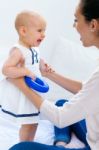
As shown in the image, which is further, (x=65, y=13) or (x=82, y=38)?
(x=65, y=13)

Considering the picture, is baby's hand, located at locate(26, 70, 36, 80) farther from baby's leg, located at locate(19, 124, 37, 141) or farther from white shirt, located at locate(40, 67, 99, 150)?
baby's leg, located at locate(19, 124, 37, 141)

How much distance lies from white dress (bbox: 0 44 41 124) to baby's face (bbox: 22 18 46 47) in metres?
0.04

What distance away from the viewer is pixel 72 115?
1129 millimetres

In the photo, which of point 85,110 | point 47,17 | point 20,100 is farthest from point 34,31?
point 47,17

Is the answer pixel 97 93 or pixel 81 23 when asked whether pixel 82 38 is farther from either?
pixel 97 93

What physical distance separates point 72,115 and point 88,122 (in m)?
0.12

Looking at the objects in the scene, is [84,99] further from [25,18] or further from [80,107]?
[25,18]

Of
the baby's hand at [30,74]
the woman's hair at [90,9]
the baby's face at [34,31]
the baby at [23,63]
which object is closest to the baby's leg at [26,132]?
the baby at [23,63]

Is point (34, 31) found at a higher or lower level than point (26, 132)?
higher

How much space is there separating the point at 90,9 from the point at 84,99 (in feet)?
1.08

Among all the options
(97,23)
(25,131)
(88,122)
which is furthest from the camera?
(25,131)

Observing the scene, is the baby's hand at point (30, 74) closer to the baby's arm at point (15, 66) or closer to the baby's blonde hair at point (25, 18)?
the baby's arm at point (15, 66)

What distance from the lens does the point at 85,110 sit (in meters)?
1.11

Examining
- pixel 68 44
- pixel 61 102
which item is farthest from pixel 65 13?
pixel 61 102
